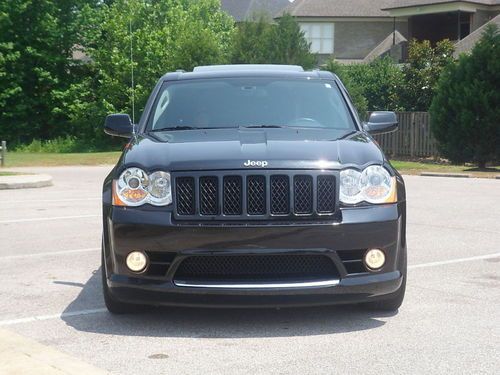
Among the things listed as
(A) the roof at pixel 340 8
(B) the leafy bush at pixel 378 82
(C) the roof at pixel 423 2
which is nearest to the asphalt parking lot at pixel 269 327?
(B) the leafy bush at pixel 378 82

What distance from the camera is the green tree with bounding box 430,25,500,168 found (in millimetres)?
25875

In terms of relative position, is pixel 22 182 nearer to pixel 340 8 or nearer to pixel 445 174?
pixel 445 174

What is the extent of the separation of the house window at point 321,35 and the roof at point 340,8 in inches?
26.0

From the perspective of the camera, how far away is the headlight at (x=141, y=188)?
568cm

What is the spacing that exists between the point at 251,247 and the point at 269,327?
0.66 metres

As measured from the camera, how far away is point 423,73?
3628cm

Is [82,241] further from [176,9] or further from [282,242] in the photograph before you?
[176,9]

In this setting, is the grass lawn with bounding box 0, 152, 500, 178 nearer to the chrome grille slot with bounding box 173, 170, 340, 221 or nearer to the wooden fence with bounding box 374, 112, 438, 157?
the wooden fence with bounding box 374, 112, 438, 157

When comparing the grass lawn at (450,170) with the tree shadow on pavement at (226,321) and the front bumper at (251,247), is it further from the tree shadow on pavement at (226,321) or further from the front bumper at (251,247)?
the front bumper at (251,247)

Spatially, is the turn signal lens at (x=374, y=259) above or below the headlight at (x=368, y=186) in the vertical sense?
below

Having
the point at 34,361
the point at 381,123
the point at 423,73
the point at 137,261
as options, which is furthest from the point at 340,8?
the point at 34,361

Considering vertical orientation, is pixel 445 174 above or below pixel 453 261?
below

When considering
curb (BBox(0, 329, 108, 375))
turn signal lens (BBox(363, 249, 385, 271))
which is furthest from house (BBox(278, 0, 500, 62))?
curb (BBox(0, 329, 108, 375))

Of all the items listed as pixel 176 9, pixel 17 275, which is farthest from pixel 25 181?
pixel 176 9
